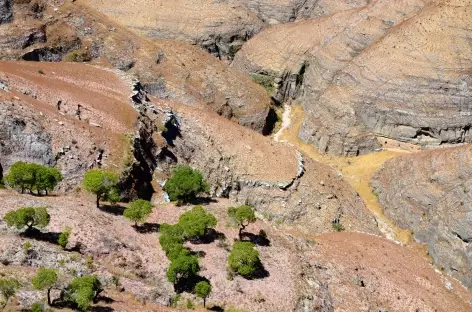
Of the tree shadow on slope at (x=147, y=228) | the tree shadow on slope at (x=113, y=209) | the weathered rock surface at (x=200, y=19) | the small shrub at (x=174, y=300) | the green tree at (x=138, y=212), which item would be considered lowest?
the small shrub at (x=174, y=300)

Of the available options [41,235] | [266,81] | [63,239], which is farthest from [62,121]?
[266,81]

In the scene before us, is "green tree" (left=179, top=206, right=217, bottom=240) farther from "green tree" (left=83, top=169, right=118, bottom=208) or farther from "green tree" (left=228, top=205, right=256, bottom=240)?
"green tree" (left=83, top=169, right=118, bottom=208)

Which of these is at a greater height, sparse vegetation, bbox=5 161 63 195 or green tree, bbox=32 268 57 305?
sparse vegetation, bbox=5 161 63 195

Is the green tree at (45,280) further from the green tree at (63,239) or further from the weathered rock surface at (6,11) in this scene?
the weathered rock surface at (6,11)

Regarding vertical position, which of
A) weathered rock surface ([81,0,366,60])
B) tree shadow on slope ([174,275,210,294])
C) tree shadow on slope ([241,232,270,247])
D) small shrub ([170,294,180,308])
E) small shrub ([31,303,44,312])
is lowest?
small shrub ([170,294,180,308])

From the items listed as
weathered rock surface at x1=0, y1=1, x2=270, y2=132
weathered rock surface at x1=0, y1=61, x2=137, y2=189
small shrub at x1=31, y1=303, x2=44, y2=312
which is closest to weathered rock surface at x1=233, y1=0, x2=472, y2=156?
weathered rock surface at x1=0, y1=1, x2=270, y2=132

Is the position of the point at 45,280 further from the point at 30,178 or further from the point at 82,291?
the point at 30,178

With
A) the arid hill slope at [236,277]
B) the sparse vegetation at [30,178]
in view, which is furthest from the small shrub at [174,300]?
the sparse vegetation at [30,178]
